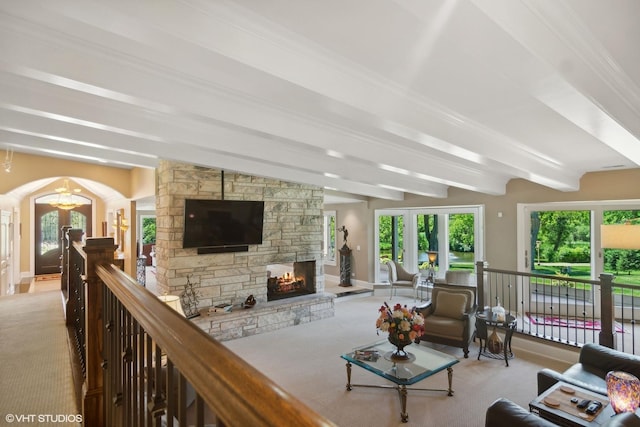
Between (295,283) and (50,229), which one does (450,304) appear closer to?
(295,283)

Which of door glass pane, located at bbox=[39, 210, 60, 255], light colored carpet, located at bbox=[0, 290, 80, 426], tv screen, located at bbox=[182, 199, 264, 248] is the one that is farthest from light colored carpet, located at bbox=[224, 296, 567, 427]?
door glass pane, located at bbox=[39, 210, 60, 255]

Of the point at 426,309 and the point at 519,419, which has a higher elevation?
the point at 519,419

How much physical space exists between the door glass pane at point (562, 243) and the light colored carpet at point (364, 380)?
2.36 m

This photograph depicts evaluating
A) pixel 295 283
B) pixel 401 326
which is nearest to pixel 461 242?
pixel 295 283

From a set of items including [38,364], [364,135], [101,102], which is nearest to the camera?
[38,364]

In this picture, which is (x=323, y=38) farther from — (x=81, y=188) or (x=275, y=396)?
(x=81, y=188)

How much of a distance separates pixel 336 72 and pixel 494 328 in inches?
170

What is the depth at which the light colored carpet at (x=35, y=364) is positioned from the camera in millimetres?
2191

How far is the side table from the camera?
→ 470 centimetres

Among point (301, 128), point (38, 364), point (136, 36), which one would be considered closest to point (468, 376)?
point (301, 128)

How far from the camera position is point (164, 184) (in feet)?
18.3

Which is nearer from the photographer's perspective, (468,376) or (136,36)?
(136,36)

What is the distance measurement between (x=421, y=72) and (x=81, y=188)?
1072cm

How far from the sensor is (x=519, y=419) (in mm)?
2205
